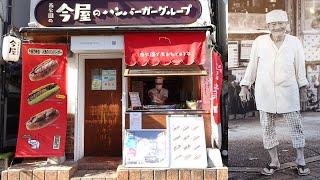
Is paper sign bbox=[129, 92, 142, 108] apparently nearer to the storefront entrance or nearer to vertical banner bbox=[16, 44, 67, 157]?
the storefront entrance

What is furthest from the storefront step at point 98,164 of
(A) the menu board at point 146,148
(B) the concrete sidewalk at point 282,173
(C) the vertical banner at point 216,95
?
(B) the concrete sidewalk at point 282,173

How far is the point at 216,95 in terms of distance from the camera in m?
8.25

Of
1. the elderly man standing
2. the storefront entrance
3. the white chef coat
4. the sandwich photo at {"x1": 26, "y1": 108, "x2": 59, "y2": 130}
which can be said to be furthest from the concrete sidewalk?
the sandwich photo at {"x1": 26, "y1": 108, "x2": 59, "y2": 130}

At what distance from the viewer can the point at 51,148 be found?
26.8 feet

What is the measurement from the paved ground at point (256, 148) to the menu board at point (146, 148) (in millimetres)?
1713

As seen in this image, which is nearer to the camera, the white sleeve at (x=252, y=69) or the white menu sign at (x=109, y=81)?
the white sleeve at (x=252, y=69)

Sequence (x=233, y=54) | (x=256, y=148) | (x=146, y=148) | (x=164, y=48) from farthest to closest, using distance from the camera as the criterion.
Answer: (x=256, y=148) < (x=233, y=54) < (x=164, y=48) < (x=146, y=148)

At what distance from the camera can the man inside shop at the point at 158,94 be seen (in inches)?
363

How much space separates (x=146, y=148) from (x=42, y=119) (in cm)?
250

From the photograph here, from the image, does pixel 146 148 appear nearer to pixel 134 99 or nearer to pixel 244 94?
pixel 134 99

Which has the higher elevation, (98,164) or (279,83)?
(279,83)

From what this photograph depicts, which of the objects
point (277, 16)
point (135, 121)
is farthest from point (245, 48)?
point (135, 121)

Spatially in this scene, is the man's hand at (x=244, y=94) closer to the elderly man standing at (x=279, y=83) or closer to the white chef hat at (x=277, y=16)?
the elderly man standing at (x=279, y=83)

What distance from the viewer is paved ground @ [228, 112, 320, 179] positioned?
8.39m
